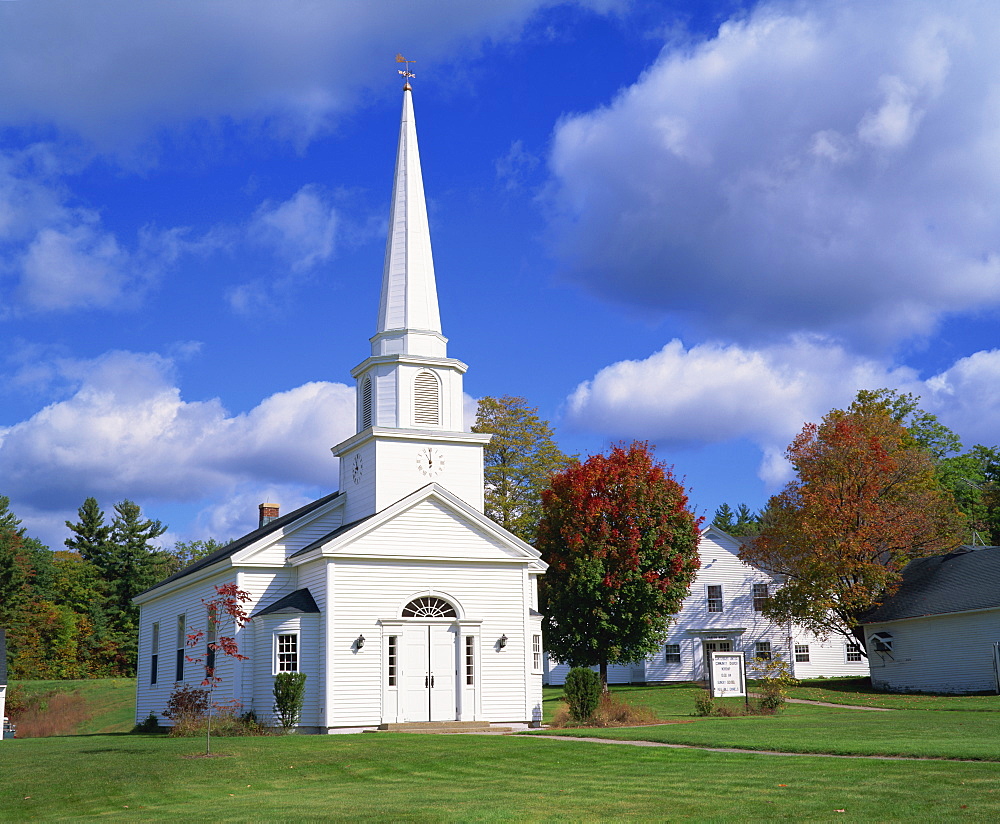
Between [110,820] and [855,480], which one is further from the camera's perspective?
[855,480]

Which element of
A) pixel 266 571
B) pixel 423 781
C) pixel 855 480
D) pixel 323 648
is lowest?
pixel 423 781

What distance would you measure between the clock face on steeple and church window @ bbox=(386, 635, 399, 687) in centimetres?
573

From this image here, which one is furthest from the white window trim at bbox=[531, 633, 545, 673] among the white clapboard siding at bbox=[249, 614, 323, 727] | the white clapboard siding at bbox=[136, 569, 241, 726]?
the white clapboard siding at bbox=[136, 569, 241, 726]

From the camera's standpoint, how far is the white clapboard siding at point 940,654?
39594 millimetres

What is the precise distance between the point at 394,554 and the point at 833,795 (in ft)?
58.3

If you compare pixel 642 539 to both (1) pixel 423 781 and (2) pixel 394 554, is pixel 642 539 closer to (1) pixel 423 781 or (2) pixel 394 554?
(2) pixel 394 554

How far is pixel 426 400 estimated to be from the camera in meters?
32.6

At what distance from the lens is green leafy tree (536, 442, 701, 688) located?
38.5 metres

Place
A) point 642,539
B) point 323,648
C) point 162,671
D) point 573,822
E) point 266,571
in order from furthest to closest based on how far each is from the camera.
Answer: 1. point 642,539
2. point 162,671
3. point 266,571
4. point 323,648
5. point 573,822

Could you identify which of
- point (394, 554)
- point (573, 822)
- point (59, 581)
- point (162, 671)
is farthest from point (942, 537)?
point (59, 581)

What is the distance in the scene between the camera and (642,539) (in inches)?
1542

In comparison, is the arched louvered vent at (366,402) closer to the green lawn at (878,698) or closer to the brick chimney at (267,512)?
the brick chimney at (267,512)

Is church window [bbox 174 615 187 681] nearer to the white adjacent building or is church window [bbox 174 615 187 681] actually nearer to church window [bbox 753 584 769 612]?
the white adjacent building

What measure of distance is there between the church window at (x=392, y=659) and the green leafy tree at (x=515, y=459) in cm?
2834
